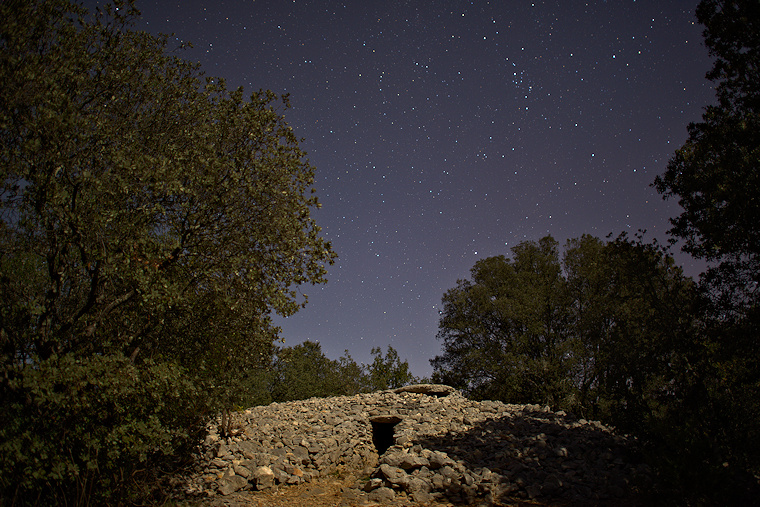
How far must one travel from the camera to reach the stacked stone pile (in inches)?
443

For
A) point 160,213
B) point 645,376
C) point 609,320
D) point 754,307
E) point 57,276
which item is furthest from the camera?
point 609,320

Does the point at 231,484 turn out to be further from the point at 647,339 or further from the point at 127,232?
the point at 647,339

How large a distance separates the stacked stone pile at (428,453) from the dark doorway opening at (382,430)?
49mm

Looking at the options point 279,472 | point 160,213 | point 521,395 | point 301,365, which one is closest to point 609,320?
point 521,395

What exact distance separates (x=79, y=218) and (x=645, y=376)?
62.7 feet

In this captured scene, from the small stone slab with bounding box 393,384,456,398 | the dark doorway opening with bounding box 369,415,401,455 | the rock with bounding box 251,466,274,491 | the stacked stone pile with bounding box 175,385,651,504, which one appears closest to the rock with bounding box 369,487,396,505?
the stacked stone pile with bounding box 175,385,651,504

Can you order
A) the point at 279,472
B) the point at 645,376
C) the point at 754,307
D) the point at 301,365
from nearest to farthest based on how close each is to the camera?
1. the point at 754,307
2. the point at 279,472
3. the point at 645,376
4. the point at 301,365

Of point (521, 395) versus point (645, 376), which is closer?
point (645, 376)

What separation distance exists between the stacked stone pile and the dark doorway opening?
0.16 feet

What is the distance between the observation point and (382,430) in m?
19.1

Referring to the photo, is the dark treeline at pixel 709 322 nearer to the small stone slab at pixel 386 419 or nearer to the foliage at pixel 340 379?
the small stone slab at pixel 386 419

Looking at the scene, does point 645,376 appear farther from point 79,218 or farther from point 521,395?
point 79,218

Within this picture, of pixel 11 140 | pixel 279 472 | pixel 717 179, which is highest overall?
pixel 717 179

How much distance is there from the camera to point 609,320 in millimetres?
25094
